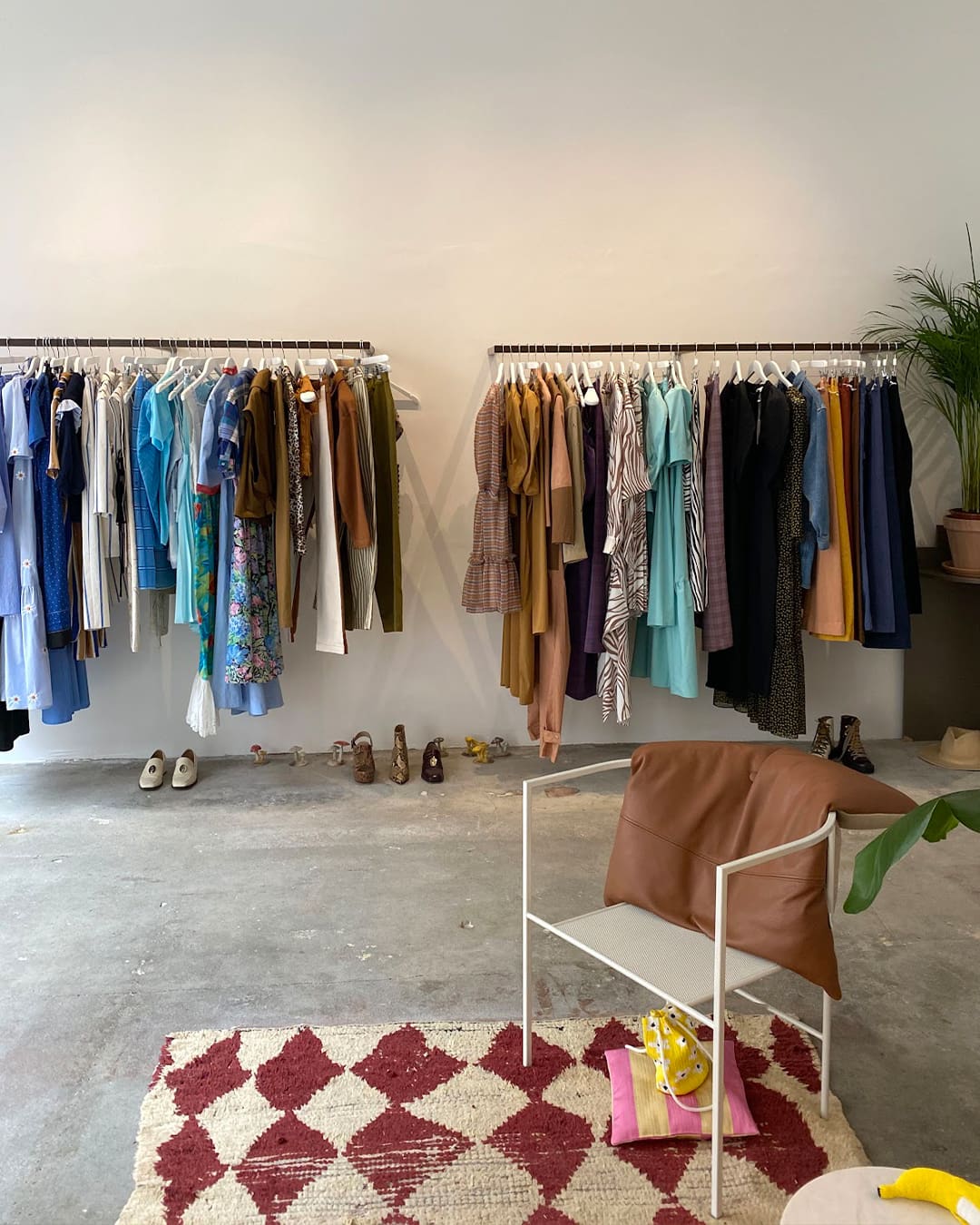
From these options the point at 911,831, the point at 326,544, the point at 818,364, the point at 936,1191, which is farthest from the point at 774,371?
the point at 936,1191

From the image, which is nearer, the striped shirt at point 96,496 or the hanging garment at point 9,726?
the striped shirt at point 96,496

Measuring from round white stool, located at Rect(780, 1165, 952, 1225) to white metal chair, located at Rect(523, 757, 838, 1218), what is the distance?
0.31 metres

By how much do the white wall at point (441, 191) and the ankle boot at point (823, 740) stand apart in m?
1.53

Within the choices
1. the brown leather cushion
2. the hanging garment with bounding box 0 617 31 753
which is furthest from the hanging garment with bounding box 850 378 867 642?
the hanging garment with bounding box 0 617 31 753

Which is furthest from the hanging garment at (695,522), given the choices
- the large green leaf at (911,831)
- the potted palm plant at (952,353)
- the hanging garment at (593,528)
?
the large green leaf at (911,831)

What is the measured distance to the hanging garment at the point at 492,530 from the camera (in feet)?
12.1

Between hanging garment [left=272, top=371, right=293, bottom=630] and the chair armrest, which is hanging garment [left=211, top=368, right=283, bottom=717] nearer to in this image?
hanging garment [left=272, top=371, right=293, bottom=630]

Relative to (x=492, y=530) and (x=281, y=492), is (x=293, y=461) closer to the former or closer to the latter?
(x=281, y=492)

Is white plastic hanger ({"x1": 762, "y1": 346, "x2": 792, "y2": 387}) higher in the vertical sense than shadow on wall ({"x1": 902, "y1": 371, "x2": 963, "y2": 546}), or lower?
higher

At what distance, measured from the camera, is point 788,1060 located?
210 centimetres

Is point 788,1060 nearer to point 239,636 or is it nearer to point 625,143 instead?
point 239,636

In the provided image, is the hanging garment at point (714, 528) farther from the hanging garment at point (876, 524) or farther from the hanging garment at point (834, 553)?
the hanging garment at point (876, 524)

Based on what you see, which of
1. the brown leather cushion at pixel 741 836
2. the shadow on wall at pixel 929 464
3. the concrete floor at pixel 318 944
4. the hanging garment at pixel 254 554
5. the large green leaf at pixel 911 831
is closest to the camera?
the large green leaf at pixel 911 831

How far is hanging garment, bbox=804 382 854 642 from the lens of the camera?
382cm
